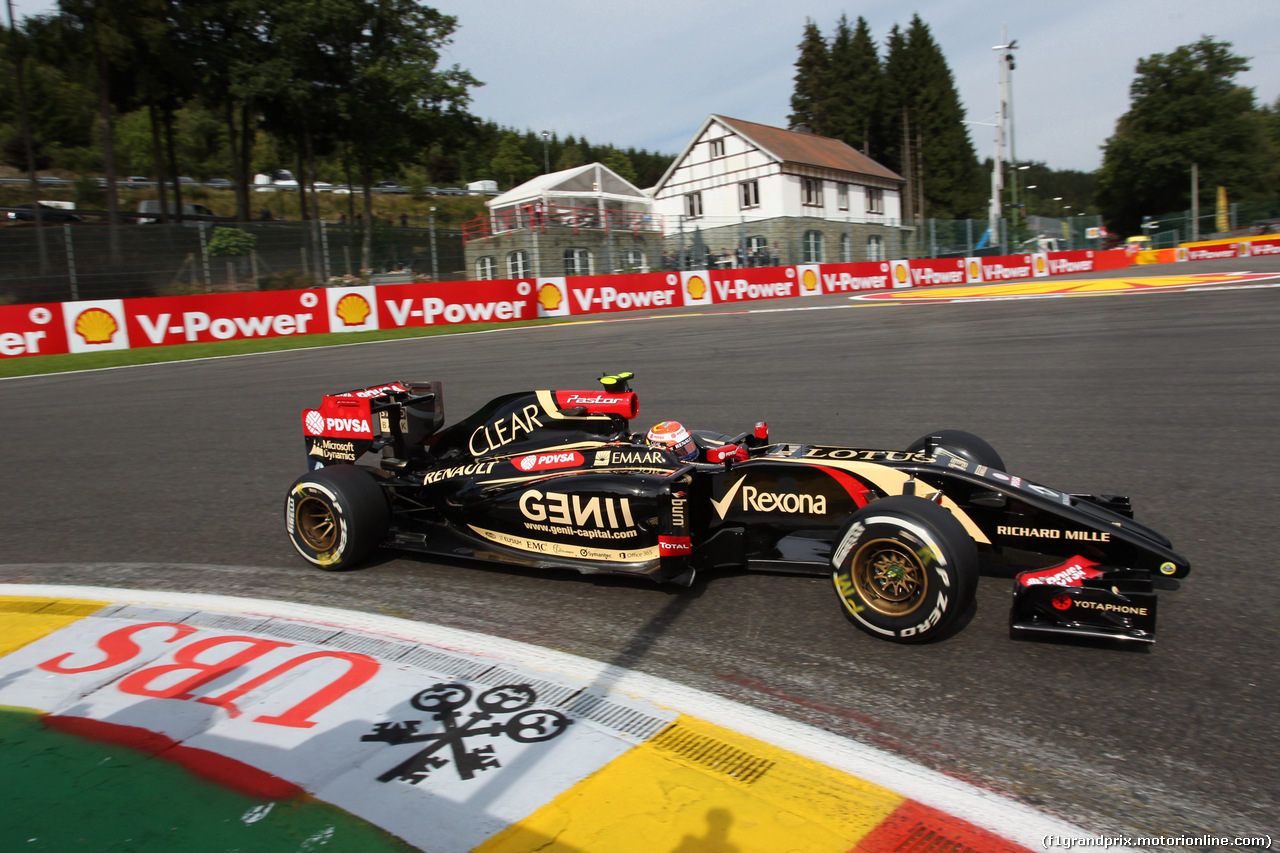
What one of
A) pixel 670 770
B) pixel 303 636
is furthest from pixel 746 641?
pixel 303 636

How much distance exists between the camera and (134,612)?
3.87 metres

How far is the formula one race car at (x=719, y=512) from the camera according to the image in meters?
2.94

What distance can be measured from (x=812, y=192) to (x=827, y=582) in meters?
46.6

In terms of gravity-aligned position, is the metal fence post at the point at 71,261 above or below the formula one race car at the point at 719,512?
above

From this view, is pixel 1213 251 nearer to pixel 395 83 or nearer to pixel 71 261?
pixel 395 83

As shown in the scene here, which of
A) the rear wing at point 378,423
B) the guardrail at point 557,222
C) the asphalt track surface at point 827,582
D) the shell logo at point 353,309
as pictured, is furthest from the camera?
the guardrail at point 557,222

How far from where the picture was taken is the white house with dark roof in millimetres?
42000

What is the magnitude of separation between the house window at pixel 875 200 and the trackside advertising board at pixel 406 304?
22892 mm

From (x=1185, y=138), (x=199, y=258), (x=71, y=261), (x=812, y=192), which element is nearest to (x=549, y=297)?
(x=199, y=258)

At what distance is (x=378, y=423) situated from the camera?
4832 mm

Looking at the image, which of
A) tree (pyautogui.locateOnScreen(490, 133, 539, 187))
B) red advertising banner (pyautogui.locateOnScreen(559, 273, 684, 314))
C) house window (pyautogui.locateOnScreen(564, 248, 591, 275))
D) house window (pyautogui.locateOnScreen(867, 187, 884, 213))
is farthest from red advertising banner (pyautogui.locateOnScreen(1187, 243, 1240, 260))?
tree (pyautogui.locateOnScreen(490, 133, 539, 187))

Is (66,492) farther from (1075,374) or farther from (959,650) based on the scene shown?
(1075,374)

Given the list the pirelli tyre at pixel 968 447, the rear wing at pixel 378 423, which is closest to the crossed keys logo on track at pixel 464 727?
the rear wing at pixel 378 423

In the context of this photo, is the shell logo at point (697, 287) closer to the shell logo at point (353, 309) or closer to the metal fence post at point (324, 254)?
the shell logo at point (353, 309)
